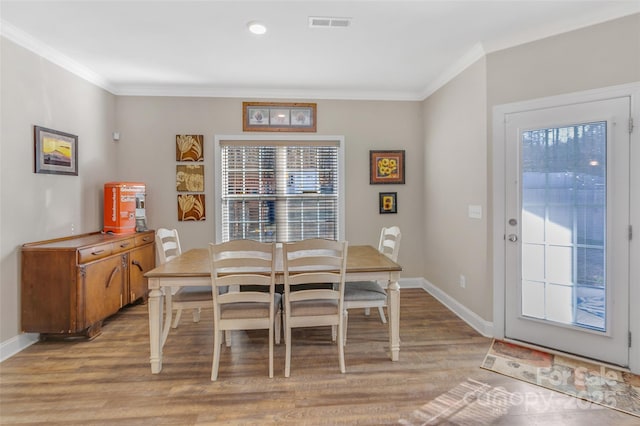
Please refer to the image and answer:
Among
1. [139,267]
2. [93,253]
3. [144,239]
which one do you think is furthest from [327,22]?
[139,267]

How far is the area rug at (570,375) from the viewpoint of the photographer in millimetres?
2082

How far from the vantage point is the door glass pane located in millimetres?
2498

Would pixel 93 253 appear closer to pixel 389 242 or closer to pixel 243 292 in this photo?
pixel 243 292

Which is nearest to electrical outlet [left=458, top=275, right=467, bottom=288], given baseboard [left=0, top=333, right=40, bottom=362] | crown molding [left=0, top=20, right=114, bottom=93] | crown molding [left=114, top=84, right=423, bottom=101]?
crown molding [left=114, top=84, right=423, bottom=101]

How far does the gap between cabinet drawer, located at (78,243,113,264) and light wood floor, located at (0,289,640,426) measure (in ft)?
2.45

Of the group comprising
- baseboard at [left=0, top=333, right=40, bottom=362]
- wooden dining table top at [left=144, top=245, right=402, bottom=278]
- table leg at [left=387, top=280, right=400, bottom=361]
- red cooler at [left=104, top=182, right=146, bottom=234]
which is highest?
red cooler at [left=104, top=182, right=146, bottom=234]

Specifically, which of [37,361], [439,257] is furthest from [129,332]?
[439,257]

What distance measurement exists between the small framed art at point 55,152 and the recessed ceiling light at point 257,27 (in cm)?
211

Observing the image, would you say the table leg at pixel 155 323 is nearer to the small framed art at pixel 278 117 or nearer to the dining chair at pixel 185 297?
the dining chair at pixel 185 297

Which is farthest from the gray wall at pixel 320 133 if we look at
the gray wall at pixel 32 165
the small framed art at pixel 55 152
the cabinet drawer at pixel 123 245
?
the small framed art at pixel 55 152

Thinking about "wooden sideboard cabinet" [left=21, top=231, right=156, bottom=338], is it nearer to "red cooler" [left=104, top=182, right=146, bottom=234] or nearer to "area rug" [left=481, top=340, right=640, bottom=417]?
"red cooler" [left=104, top=182, right=146, bottom=234]

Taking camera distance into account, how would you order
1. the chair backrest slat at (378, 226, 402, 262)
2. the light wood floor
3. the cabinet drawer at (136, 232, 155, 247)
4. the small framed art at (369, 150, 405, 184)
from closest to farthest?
1. the light wood floor
2. the chair backrest slat at (378, 226, 402, 262)
3. the cabinet drawer at (136, 232, 155, 247)
4. the small framed art at (369, 150, 405, 184)

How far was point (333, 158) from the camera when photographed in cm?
444

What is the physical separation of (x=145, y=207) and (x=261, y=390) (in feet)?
9.67
